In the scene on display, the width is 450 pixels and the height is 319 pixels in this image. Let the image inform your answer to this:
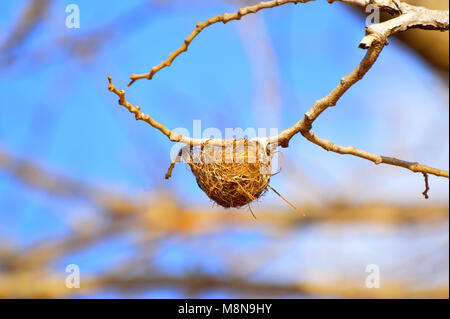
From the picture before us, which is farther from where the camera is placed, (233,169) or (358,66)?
(233,169)

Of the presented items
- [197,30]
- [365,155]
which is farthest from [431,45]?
[197,30]

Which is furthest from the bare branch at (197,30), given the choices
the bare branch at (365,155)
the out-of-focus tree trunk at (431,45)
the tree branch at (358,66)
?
the out-of-focus tree trunk at (431,45)

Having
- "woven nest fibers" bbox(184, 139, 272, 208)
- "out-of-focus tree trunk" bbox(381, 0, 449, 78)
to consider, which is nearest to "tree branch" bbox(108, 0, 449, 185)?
"woven nest fibers" bbox(184, 139, 272, 208)

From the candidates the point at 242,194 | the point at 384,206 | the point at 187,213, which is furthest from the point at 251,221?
the point at 242,194

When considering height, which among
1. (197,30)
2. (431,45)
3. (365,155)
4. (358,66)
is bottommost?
(365,155)

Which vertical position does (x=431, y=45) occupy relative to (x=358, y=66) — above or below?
above

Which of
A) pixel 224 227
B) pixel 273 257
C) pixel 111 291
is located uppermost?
pixel 224 227

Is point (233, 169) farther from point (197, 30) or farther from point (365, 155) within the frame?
point (197, 30)
